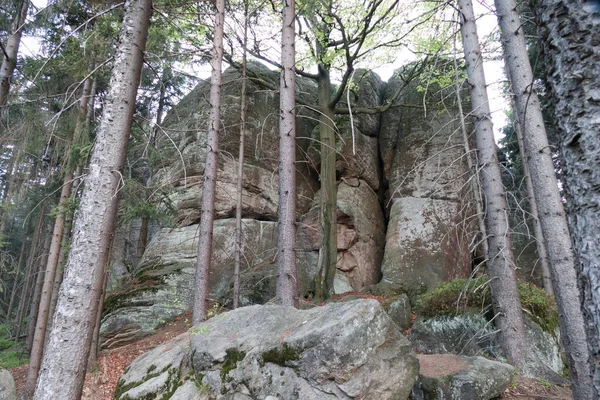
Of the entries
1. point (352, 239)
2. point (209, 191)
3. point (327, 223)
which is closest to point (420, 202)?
point (352, 239)

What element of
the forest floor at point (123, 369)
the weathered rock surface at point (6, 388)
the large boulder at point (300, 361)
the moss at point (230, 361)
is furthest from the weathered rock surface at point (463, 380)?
the weathered rock surface at point (6, 388)

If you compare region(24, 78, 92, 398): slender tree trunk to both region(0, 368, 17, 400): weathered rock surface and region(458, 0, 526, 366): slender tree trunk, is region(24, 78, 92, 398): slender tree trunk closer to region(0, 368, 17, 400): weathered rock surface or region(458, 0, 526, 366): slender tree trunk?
region(0, 368, 17, 400): weathered rock surface

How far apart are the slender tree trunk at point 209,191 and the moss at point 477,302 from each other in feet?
16.4

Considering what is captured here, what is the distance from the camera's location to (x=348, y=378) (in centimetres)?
367

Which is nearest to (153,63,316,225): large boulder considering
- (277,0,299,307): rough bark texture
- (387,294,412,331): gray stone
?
(277,0,299,307): rough bark texture

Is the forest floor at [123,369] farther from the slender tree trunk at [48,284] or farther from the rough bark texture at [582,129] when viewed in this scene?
the rough bark texture at [582,129]

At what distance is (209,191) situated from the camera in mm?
8453

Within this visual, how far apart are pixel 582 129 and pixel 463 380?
153 inches

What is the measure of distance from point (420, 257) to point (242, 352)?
957 centimetres

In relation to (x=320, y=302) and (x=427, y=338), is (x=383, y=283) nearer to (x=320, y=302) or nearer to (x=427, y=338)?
(x=320, y=302)

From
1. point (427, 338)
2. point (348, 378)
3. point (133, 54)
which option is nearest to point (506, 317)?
point (427, 338)

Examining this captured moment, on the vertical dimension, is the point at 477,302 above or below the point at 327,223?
below

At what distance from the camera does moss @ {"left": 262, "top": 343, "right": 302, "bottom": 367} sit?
3891mm

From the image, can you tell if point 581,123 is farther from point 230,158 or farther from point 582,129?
point 230,158
